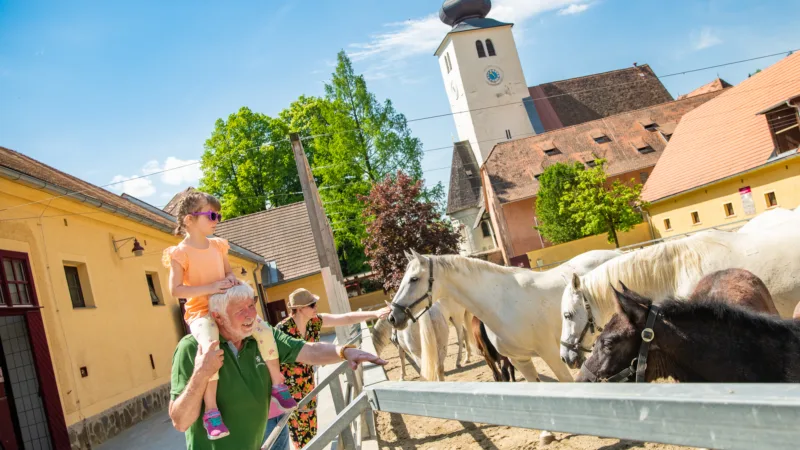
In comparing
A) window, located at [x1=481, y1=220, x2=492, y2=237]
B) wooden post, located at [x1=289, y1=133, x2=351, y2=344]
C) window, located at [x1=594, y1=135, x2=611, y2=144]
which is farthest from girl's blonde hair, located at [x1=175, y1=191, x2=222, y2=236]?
window, located at [x1=481, y1=220, x2=492, y2=237]

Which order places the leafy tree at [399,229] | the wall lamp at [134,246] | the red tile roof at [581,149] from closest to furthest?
1. the wall lamp at [134,246]
2. the leafy tree at [399,229]
3. the red tile roof at [581,149]

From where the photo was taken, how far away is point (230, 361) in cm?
271

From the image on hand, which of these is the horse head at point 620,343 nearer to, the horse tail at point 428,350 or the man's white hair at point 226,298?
the man's white hair at point 226,298

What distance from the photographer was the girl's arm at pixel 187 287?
327 cm

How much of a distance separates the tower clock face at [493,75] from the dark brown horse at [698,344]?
178 ft

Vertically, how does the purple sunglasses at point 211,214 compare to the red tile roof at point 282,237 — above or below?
below

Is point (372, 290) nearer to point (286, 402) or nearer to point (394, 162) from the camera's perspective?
point (394, 162)

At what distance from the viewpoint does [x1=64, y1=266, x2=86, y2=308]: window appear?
36.1ft

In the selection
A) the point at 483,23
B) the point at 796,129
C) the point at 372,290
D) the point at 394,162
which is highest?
the point at 483,23

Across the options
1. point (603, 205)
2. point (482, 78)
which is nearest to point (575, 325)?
point (603, 205)

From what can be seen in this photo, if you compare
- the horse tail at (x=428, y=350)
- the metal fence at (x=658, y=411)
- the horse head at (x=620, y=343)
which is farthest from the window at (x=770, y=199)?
the metal fence at (x=658, y=411)

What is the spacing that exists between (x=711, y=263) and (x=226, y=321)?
4.33m

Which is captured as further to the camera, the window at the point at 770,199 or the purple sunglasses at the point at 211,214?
the window at the point at 770,199

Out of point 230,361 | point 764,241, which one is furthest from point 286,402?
point 764,241
